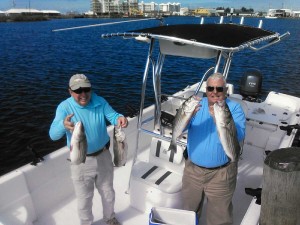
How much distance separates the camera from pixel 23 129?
1254 cm

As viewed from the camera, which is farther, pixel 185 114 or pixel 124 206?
pixel 124 206

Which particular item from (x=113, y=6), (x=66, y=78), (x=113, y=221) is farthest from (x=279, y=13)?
(x=113, y=221)

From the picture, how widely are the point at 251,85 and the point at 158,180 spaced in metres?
4.86

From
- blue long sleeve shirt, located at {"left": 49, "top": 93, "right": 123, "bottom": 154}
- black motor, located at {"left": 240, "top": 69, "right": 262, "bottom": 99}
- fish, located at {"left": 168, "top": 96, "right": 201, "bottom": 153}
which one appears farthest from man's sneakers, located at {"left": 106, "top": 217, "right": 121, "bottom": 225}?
black motor, located at {"left": 240, "top": 69, "right": 262, "bottom": 99}

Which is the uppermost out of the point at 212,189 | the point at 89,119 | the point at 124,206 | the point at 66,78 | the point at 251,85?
the point at 89,119

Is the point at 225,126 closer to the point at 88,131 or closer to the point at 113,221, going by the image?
the point at 88,131

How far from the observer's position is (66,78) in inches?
802

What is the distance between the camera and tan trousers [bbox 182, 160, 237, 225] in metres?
3.32

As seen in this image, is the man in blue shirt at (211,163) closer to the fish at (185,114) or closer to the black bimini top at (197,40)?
the fish at (185,114)

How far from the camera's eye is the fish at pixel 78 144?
3.01 meters

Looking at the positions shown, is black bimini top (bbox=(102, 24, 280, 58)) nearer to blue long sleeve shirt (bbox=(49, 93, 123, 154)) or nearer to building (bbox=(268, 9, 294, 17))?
blue long sleeve shirt (bbox=(49, 93, 123, 154))

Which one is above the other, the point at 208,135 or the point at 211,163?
the point at 208,135

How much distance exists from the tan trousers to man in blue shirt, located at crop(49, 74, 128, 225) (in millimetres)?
1050

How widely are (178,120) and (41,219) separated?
2846 mm
